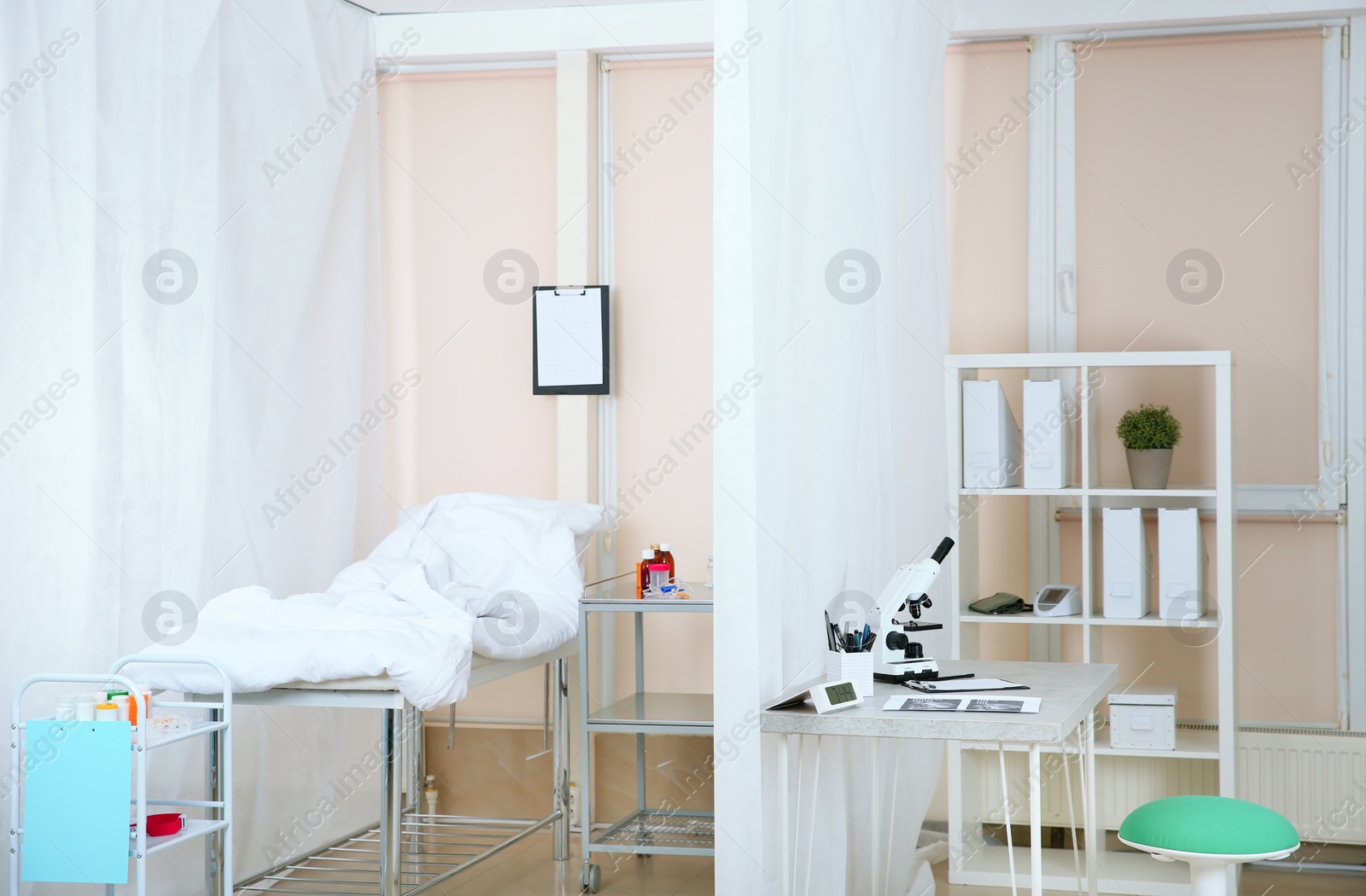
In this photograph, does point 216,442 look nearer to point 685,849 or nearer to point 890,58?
point 685,849

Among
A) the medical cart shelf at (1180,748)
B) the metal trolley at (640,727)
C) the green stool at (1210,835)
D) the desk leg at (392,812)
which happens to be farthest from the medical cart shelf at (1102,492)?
the desk leg at (392,812)

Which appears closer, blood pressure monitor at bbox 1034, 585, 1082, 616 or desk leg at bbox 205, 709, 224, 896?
desk leg at bbox 205, 709, 224, 896

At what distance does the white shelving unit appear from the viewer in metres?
3.62

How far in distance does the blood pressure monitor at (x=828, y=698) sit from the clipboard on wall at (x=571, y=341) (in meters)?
2.08

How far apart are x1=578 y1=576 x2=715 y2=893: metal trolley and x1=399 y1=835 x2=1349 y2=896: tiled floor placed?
9 centimetres

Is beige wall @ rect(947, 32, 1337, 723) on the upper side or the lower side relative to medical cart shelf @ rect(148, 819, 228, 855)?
upper

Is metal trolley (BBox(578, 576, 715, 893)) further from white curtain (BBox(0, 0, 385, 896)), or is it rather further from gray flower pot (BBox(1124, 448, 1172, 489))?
gray flower pot (BBox(1124, 448, 1172, 489))

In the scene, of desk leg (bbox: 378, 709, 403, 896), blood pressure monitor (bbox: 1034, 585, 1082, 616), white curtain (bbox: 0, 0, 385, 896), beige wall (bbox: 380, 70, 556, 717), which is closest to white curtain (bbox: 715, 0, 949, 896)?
blood pressure monitor (bbox: 1034, 585, 1082, 616)

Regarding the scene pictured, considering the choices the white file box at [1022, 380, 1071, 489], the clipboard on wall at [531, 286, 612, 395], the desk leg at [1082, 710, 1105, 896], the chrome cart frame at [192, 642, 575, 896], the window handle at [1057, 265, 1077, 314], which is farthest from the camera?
the clipboard on wall at [531, 286, 612, 395]

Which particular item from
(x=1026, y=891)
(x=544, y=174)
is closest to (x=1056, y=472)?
(x=1026, y=891)

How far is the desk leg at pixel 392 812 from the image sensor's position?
2.93 meters

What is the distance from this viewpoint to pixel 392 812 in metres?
2.96

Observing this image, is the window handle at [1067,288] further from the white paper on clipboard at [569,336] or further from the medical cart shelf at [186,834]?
the medical cart shelf at [186,834]

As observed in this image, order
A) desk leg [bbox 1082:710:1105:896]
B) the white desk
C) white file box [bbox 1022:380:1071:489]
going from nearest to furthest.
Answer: the white desk → desk leg [bbox 1082:710:1105:896] → white file box [bbox 1022:380:1071:489]
